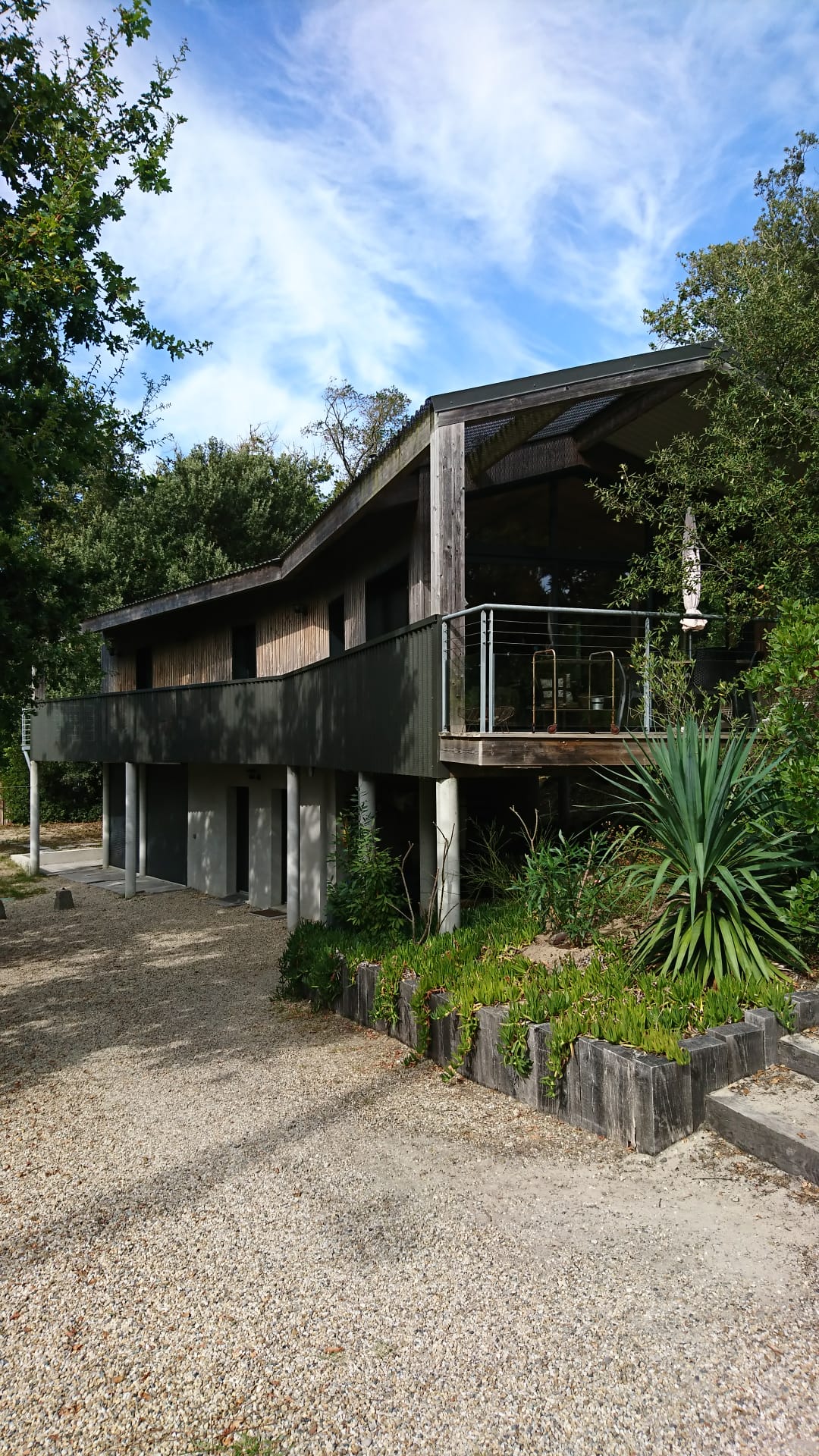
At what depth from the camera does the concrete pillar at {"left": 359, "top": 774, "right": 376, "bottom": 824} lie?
392 inches

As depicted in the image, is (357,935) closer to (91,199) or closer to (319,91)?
(91,199)

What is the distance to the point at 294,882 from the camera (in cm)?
1327

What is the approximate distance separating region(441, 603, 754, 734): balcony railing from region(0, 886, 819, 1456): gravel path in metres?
3.04

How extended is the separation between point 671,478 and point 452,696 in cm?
312

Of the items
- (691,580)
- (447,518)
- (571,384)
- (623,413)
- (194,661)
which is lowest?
(691,580)

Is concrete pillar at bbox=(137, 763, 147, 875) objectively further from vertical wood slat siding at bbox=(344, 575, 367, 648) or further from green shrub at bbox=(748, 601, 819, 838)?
green shrub at bbox=(748, 601, 819, 838)

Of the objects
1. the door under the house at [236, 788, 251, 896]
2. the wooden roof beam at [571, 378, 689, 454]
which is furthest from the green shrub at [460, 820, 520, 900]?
the door under the house at [236, 788, 251, 896]

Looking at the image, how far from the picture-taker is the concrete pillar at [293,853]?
43.5 feet

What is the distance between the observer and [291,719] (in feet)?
42.8

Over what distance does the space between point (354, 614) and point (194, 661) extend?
23.4 feet

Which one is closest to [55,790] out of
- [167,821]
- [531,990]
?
[167,821]

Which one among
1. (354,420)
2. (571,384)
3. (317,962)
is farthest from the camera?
(354,420)

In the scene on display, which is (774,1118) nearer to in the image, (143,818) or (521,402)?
(521,402)

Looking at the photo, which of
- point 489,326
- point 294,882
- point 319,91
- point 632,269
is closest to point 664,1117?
point 294,882
